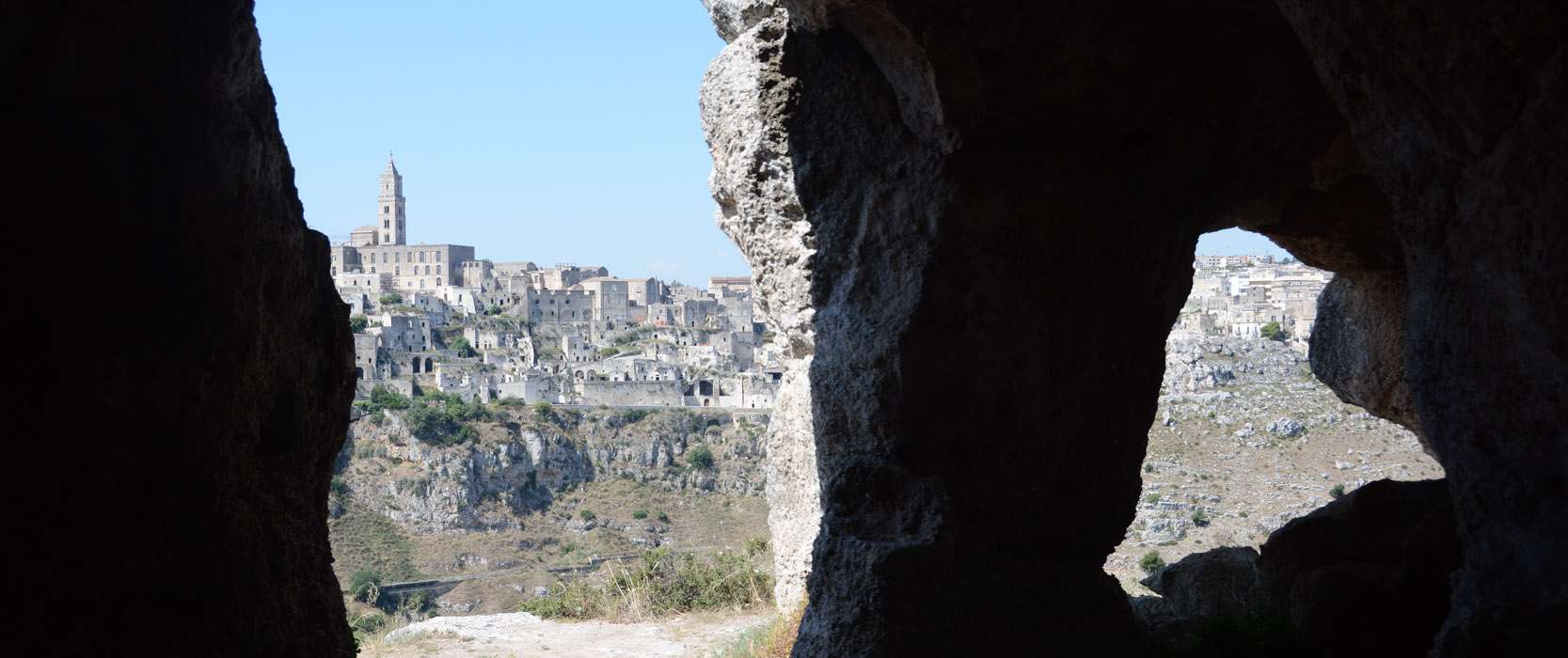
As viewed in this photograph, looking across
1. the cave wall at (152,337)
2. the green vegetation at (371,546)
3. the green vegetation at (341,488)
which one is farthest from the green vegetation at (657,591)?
the green vegetation at (341,488)

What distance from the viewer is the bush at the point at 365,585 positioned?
2932cm

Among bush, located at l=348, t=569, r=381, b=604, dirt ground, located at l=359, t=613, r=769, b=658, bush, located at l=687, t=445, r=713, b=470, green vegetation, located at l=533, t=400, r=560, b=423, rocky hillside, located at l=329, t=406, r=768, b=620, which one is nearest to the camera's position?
dirt ground, located at l=359, t=613, r=769, b=658

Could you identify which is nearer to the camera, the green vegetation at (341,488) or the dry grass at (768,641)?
the dry grass at (768,641)

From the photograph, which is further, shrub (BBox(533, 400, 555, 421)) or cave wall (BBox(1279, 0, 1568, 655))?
shrub (BBox(533, 400, 555, 421))

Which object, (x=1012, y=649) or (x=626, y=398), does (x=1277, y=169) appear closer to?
(x=1012, y=649)

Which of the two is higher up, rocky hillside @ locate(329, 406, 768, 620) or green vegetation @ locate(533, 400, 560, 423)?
green vegetation @ locate(533, 400, 560, 423)

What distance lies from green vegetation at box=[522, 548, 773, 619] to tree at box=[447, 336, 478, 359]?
7286cm

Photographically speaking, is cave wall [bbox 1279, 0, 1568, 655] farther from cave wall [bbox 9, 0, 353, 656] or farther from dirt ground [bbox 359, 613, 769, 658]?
dirt ground [bbox 359, 613, 769, 658]

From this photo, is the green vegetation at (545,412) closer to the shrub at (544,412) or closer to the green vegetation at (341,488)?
the shrub at (544,412)

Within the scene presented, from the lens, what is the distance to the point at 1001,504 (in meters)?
5.35

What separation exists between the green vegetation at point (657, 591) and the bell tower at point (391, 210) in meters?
110

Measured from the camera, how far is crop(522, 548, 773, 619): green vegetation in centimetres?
1019

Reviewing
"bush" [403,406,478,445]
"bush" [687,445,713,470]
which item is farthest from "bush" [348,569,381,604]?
"bush" [403,406,478,445]

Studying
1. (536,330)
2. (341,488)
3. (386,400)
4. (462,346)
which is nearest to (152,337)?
(341,488)
